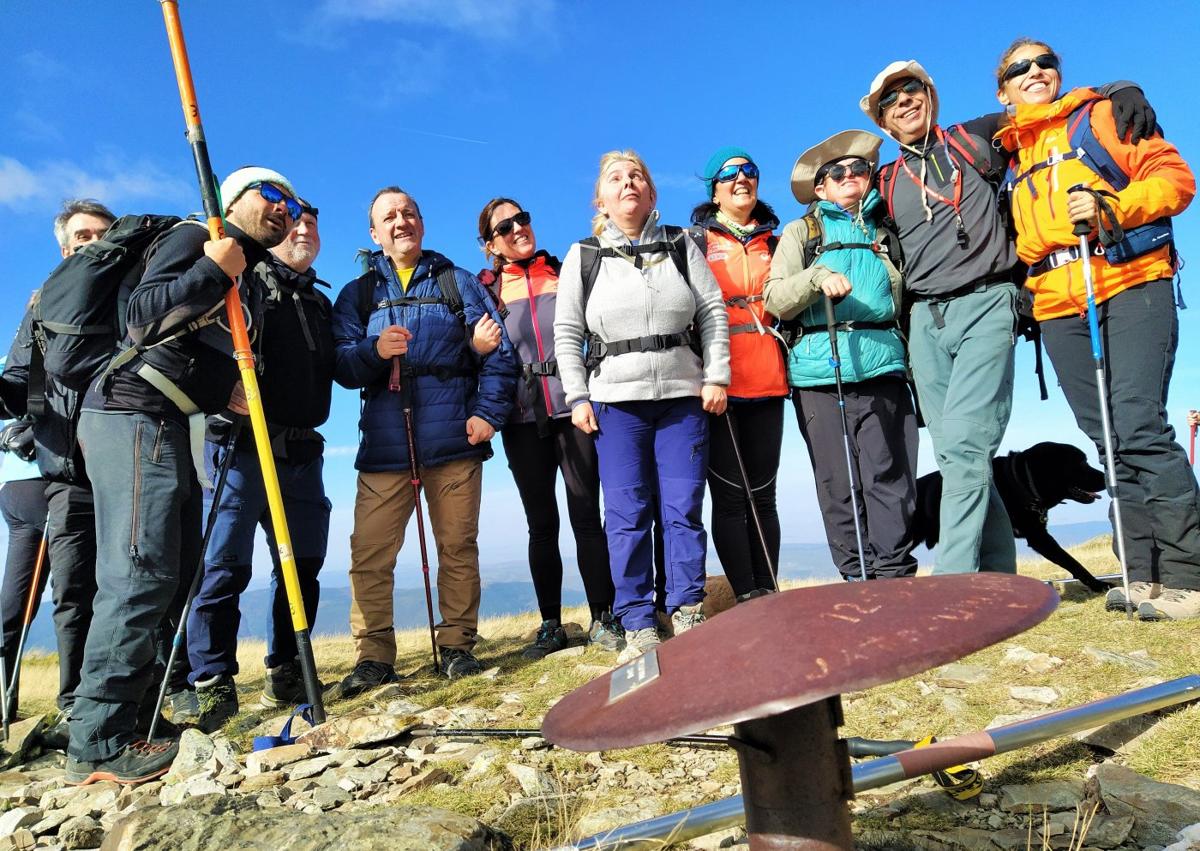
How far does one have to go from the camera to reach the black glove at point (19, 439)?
622 cm

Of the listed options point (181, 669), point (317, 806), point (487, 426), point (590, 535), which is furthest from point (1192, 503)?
point (181, 669)

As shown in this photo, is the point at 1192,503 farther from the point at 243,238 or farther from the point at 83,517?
the point at 83,517

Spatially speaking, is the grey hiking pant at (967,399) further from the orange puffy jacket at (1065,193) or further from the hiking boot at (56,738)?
the hiking boot at (56,738)

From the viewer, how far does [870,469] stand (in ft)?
18.8

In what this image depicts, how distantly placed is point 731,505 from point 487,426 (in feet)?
6.87

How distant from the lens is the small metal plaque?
5.71 ft

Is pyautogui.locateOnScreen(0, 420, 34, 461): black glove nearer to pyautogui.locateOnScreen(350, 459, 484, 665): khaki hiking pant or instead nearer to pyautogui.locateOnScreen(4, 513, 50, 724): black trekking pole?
pyautogui.locateOnScreen(4, 513, 50, 724): black trekking pole

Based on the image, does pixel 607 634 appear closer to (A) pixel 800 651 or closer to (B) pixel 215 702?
(B) pixel 215 702

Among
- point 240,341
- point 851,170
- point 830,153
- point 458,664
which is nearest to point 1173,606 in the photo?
point 851,170

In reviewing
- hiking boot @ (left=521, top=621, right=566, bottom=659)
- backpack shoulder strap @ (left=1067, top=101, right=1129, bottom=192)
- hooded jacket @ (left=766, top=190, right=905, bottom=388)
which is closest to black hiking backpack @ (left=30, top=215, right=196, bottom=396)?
hiking boot @ (left=521, top=621, right=566, bottom=659)

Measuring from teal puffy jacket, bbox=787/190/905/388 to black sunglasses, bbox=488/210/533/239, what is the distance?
2.72 metres

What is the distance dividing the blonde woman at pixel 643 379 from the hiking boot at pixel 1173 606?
9.11ft

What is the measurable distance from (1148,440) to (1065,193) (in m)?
1.71

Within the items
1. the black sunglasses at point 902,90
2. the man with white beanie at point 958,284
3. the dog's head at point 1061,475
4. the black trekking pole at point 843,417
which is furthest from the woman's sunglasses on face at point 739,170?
the dog's head at point 1061,475
